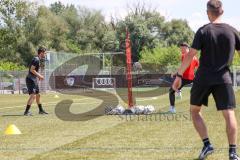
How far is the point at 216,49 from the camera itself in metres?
7.39

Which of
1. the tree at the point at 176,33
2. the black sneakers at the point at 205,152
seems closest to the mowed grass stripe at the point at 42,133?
the black sneakers at the point at 205,152

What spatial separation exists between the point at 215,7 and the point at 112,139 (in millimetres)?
3774

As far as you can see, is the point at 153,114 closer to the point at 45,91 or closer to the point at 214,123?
the point at 214,123

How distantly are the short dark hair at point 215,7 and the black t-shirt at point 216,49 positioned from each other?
0.50ft

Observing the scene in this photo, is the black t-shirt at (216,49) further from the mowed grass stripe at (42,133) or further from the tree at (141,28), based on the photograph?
the tree at (141,28)

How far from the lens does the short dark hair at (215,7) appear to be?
725cm

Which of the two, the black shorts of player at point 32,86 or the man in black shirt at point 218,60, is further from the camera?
the black shorts of player at point 32,86

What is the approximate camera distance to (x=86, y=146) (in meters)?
9.32

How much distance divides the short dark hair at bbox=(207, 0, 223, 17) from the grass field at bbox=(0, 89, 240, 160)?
6.28 ft

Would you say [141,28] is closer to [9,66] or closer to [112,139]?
[9,66]

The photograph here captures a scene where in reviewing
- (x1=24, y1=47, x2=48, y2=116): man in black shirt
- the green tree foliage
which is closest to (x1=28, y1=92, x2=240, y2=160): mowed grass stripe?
(x1=24, y1=47, x2=48, y2=116): man in black shirt

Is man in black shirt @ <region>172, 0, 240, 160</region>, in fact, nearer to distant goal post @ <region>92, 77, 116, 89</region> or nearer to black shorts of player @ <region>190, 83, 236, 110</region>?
black shorts of player @ <region>190, 83, 236, 110</region>

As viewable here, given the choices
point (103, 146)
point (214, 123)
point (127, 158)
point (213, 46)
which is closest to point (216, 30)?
point (213, 46)

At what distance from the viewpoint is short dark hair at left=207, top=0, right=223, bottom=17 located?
7254mm
